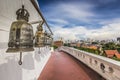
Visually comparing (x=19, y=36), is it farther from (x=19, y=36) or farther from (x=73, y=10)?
(x=73, y=10)

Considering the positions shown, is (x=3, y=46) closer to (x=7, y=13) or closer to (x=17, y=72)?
(x=7, y=13)

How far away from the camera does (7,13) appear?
240 cm

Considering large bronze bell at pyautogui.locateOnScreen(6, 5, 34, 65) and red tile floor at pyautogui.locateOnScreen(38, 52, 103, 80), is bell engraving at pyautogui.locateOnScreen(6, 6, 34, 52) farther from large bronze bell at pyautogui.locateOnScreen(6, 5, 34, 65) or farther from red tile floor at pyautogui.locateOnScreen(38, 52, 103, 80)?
red tile floor at pyautogui.locateOnScreen(38, 52, 103, 80)

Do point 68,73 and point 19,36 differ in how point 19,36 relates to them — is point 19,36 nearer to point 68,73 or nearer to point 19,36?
point 19,36

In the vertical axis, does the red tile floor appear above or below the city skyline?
below

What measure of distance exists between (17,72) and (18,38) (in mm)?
1320

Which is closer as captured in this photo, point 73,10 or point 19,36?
point 19,36

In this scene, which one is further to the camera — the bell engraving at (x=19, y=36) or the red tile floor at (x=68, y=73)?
the red tile floor at (x=68, y=73)

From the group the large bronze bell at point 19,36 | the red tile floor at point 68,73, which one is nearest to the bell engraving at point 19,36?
the large bronze bell at point 19,36

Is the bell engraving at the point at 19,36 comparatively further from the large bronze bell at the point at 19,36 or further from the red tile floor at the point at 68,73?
the red tile floor at the point at 68,73

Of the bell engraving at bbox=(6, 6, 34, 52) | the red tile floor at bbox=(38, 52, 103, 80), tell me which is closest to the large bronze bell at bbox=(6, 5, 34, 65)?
the bell engraving at bbox=(6, 6, 34, 52)

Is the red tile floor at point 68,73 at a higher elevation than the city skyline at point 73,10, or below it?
below

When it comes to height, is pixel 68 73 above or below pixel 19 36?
below

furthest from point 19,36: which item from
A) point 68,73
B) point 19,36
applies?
point 68,73
